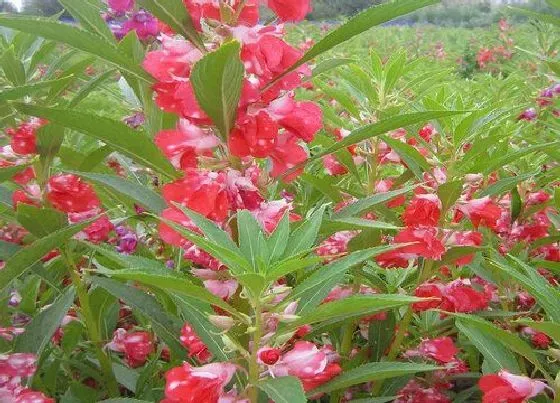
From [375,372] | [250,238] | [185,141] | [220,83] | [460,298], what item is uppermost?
[220,83]

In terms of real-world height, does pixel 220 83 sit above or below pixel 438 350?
above

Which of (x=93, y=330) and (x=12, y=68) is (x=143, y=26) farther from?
(x=93, y=330)

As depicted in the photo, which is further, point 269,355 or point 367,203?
point 367,203

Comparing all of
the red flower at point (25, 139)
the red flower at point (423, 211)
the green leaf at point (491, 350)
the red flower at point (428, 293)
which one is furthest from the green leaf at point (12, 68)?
the green leaf at point (491, 350)

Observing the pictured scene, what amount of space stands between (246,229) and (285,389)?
249mm

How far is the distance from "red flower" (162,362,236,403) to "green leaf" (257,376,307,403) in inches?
3.2

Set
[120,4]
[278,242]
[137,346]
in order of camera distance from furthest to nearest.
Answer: [137,346] → [120,4] → [278,242]

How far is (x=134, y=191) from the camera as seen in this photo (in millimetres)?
1354

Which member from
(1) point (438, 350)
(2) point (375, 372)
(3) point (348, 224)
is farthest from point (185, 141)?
(1) point (438, 350)

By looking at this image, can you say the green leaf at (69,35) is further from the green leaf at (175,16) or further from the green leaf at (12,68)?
the green leaf at (12,68)

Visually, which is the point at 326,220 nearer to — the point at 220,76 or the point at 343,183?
the point at 220,76

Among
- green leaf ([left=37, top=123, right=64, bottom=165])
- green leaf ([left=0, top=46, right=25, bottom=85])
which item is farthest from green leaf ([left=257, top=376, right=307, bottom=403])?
green leaf ([left=0, top=46, right=25, bottom=85])

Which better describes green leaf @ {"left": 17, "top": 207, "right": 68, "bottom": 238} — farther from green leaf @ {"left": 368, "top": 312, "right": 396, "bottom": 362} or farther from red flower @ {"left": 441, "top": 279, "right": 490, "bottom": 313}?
red flower @ {"left": 441, "top": 279, "right": 490, "bottom": 313}

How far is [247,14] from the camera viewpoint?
1.24 m
